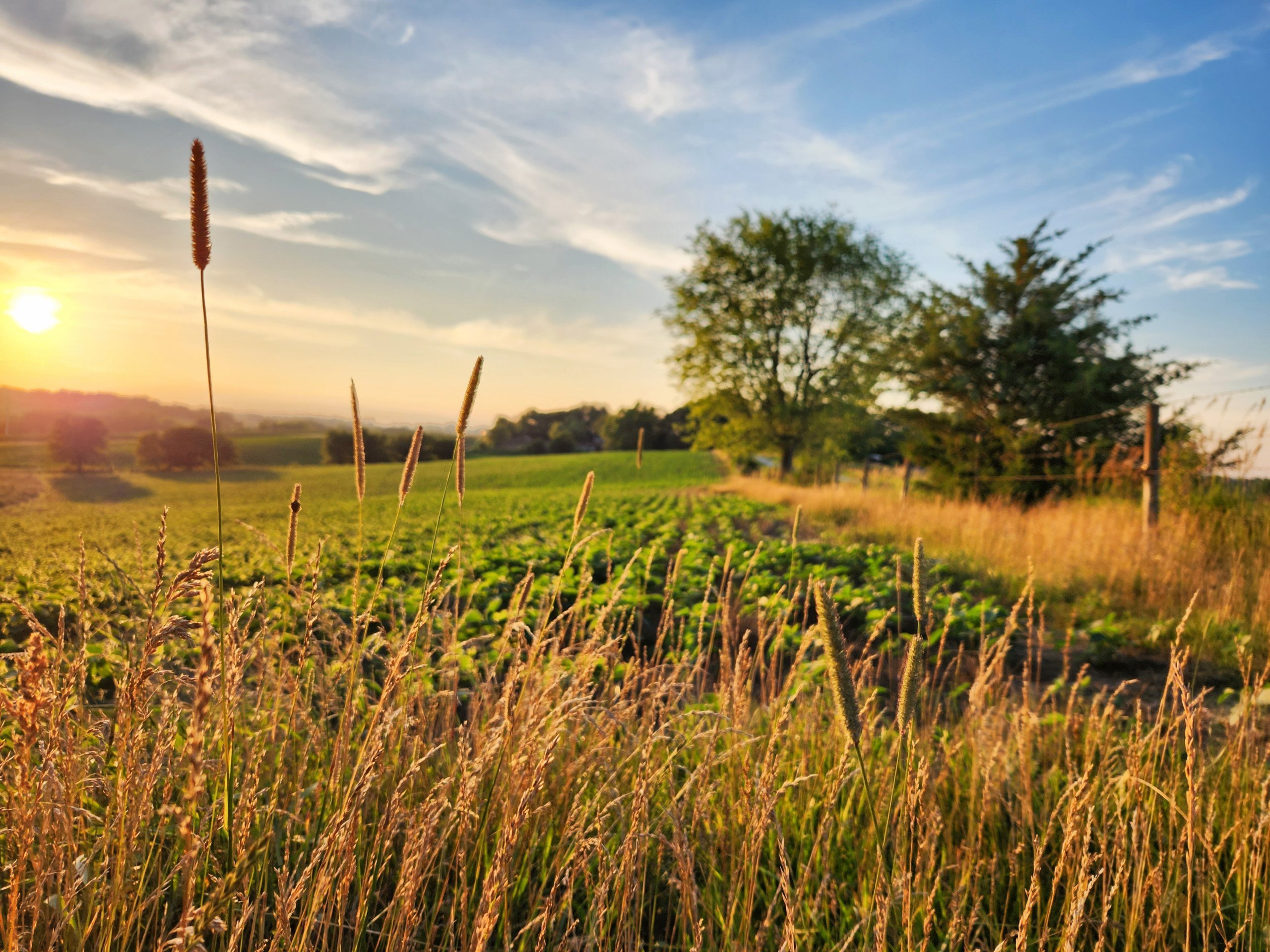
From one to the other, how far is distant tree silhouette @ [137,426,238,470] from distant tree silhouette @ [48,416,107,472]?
14.5 feet

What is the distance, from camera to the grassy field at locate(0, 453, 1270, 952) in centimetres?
121

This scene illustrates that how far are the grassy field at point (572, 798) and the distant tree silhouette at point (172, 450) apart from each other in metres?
14.2

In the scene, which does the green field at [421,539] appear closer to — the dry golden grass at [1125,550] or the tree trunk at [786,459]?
the dry golden grass at [1125,550]

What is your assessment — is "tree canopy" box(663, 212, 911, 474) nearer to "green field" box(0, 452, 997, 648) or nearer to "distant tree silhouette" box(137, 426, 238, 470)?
"green field" box(0, 452, 997, 648)

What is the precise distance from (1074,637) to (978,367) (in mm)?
11073

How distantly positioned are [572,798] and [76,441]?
538 inches

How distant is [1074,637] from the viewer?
19.7 ft

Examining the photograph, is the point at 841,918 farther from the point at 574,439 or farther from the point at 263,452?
the point at 574,439

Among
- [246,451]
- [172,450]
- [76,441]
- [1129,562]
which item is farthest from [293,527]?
[246,451]

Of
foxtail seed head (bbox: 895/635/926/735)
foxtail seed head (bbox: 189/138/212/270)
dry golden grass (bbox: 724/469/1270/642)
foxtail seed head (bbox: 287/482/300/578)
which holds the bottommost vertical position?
dry golden grass (bbox: 724/469/1270/642)

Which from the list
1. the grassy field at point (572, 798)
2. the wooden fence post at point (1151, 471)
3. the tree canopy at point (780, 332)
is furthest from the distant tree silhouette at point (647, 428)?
the grassy field at point (572, 798)

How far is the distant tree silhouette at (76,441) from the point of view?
1152 cm

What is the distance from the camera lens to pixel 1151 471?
838 centimetres

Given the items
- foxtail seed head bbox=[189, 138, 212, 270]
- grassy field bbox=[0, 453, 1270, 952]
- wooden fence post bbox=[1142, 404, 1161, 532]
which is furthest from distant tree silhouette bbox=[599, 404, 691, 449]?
foxtail seed head bbox=[189, 138, 212, 270]
